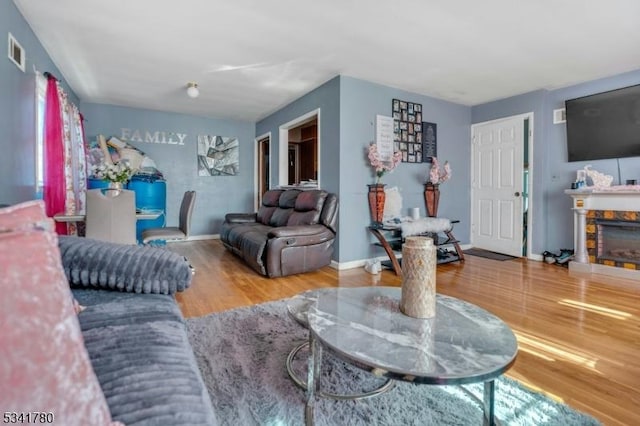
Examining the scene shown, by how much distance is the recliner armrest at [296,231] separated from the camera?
3.21 metres

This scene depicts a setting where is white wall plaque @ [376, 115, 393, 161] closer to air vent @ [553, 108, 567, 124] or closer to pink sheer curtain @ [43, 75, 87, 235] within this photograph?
air vent @ [553, 108, 567, 124]

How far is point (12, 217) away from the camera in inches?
Result: 23.5

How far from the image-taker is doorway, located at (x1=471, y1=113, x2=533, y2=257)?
435 centimetres

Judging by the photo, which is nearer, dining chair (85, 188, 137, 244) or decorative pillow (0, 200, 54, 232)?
decorative pillow (0, 200, 54, 232)

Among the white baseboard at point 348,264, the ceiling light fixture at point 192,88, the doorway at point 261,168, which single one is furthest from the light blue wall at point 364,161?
the doorway at point 261,168

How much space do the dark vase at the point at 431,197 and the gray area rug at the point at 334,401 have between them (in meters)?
3.13

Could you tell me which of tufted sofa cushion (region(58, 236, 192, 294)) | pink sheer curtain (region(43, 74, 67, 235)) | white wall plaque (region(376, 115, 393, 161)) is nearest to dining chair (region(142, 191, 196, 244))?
pink sheer curtain (region(43, 74, 67, 235))

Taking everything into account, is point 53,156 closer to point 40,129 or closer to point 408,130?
point 40,129

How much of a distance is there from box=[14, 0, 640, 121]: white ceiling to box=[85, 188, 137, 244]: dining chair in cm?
145

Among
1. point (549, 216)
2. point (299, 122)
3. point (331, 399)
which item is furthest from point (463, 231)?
point (331, 399)

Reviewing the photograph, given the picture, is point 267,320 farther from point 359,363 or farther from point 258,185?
point 258,185

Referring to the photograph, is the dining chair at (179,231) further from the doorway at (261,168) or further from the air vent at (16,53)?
the doorway at (261,168)

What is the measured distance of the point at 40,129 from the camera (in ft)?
9.66

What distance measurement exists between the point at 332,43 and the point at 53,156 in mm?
2911
